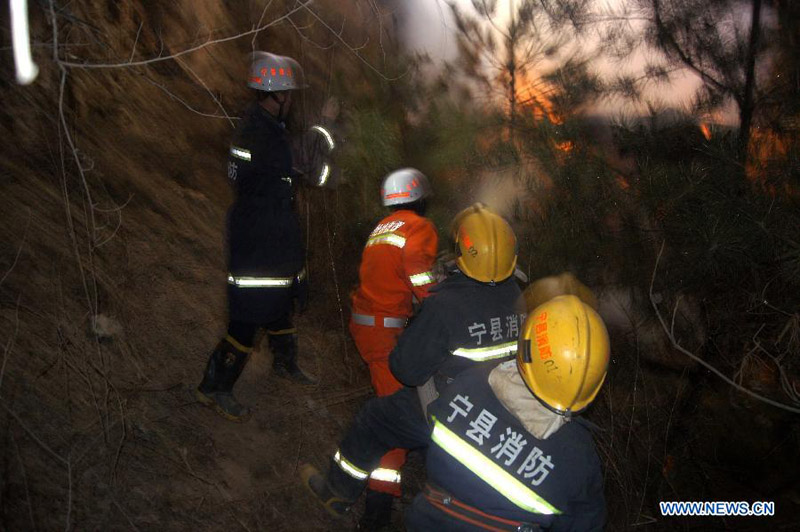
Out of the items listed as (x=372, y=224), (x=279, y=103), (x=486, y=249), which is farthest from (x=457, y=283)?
(x=372, y=224)

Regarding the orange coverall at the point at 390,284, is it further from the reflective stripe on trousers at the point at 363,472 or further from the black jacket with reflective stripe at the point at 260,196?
the black jacket with reflective stripe at the point at 260,196

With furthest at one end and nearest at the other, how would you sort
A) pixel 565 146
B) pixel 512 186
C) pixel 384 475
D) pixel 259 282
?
pixel 512 186
pixel 565 146
pixel 259 282
pixel 384 475

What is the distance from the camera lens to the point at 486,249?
271 cm

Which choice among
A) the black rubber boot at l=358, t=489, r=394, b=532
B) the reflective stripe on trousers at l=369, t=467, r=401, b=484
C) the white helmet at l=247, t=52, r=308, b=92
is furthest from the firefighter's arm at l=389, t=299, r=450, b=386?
the white helmet at l=247, t=52, r=308, b=92

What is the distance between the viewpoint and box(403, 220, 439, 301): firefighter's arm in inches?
122

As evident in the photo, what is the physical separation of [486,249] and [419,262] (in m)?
0.50

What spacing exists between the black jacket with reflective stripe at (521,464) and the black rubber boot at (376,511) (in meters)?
1.17

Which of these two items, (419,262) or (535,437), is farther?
(419,262)

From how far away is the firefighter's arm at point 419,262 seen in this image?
10.2 feet

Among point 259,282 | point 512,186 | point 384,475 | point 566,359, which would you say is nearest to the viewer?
point 566,359

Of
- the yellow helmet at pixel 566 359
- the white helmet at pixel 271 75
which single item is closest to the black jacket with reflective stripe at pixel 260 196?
the white helmet at pixel 271 75

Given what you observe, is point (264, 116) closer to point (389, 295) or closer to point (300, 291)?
point (300, 291)

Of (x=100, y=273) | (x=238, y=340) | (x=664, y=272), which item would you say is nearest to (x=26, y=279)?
(x=100, y=273)

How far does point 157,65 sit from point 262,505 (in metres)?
3.85
